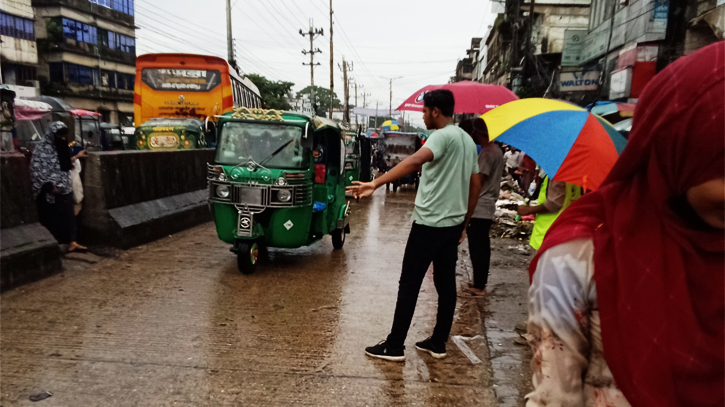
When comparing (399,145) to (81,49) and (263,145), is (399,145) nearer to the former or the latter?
(263,145)

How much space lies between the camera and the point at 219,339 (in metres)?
4.11

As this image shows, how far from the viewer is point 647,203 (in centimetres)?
111

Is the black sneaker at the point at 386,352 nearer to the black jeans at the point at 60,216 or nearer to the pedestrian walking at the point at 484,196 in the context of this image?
the pedestrian walking at the point at 484,196

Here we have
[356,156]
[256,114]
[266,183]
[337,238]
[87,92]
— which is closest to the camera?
[266,183]

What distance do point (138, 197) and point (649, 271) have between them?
25.2ft

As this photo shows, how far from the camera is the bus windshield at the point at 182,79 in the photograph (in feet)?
46.0

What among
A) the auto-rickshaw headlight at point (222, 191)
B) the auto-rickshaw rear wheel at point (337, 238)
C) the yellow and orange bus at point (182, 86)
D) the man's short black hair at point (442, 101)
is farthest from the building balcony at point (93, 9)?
the man's short black hair at point (442, 101)

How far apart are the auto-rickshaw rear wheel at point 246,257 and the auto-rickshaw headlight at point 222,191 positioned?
0.63 metres

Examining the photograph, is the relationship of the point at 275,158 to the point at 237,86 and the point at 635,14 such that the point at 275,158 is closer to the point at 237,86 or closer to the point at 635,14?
the point at 237,86

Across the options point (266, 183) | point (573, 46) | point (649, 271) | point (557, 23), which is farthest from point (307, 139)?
point (557, 23)

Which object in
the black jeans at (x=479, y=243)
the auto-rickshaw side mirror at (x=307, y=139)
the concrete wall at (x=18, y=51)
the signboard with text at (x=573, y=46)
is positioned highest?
the concrete wall at (x=18, y=51)

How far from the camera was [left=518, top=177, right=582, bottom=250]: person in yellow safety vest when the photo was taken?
3984mm

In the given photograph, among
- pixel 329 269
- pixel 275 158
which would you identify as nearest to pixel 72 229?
pixel 275 158

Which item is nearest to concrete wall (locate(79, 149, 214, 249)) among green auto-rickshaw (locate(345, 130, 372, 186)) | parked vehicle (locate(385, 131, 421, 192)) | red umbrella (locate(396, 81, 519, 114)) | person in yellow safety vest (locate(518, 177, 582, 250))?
green auto-rickshaw (locate(345, 130, 372, 186))
